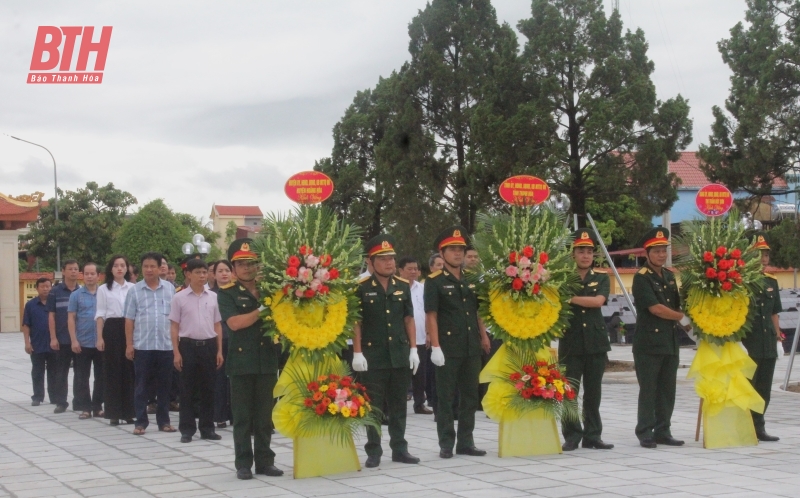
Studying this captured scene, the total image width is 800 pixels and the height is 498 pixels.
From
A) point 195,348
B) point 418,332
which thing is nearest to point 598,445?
point 418,332

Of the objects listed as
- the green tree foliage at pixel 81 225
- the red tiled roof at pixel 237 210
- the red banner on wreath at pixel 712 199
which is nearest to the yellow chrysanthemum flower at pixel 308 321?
the red banner on wreath at pixel 712 199

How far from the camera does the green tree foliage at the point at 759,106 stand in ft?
62.0

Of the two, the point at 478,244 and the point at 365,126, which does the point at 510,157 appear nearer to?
the point at 365,126

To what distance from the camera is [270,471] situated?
7.25m

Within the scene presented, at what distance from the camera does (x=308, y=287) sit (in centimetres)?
696

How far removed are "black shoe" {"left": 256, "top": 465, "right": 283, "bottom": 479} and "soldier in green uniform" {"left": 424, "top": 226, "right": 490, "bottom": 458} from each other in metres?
1.36

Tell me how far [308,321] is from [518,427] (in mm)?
1988

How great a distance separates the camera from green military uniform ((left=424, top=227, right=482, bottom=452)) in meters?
7.93

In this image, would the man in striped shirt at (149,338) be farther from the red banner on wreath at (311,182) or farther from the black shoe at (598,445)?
the black shoe at (598,445)

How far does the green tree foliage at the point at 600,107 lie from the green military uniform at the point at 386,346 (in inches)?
678

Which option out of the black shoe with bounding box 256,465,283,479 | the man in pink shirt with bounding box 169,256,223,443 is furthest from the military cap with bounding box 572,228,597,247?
the man in pink shirt with bounding box 169,256,223,443

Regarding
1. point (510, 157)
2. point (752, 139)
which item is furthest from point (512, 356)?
point (510, 157)

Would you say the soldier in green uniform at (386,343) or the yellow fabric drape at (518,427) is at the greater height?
the soldier in green uniform at (386,343)

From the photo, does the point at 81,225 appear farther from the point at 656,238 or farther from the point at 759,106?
the point at 656,238
